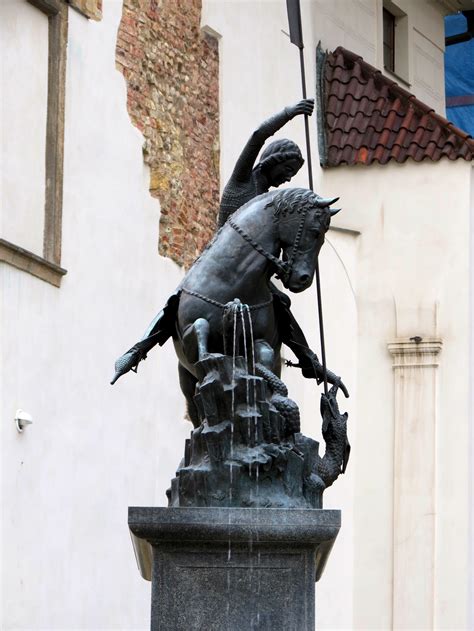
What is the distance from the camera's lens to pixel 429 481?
20188 millimetres

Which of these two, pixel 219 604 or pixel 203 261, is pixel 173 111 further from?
pixel 219 604

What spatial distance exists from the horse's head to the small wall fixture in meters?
5.83

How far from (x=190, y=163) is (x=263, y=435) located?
9861mm

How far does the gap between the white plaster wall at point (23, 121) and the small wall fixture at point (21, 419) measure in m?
1.33

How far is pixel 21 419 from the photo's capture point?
15.1 m

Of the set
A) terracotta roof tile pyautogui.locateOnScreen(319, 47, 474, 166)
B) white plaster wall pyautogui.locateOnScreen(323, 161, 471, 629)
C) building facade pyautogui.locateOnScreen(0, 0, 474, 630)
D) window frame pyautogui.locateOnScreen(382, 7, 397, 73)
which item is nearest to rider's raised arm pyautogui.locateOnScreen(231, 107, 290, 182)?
building facade pyautogui.locateOnScreen(0, 0, 474, 630)

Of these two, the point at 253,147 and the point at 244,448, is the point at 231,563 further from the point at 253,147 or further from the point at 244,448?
the point at 253,147

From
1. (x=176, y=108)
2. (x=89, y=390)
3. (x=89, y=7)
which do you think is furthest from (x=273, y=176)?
(x=176, y=108)

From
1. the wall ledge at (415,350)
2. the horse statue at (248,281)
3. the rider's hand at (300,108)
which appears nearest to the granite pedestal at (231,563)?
the horse statue at (248,281)

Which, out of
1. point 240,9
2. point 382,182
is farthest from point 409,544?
point 240,9

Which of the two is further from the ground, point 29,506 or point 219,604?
point 29,506

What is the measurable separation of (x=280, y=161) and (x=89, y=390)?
6375mm

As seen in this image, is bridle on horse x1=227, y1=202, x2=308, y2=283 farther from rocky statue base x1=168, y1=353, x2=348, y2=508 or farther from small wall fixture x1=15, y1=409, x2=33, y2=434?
small wall fixture x1=15, y1=409, x2=33, y2=434

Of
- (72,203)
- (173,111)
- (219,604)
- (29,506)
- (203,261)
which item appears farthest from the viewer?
(173,111)
